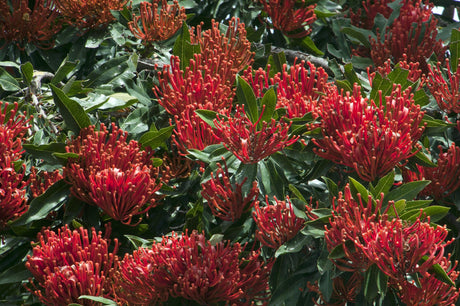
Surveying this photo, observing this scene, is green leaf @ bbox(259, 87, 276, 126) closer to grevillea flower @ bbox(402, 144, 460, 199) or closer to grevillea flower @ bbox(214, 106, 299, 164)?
grevillea flower @ bbox(214, 106, 299, 164)

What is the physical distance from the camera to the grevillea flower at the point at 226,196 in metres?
3.09

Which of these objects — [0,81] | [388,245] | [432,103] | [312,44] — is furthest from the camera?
[312,44]

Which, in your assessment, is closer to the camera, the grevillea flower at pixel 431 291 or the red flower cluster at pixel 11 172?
the grevillea flower at pixel 431 291

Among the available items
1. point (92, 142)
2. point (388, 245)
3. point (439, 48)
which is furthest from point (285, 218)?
point (439, 48)

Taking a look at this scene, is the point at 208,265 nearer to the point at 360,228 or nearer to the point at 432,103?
the point at 360,228

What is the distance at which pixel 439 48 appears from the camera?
415 cm

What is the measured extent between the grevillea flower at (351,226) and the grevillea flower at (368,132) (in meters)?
0.16

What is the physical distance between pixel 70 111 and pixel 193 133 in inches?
22.5

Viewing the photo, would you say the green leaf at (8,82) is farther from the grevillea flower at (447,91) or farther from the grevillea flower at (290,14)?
the grevillea flower at (447,91)

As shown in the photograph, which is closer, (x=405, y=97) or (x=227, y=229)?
(x=405, y=97)

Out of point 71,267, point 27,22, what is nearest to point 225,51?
point 27,22

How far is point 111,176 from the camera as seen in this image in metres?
3.11

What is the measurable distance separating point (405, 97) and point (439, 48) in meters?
1.20

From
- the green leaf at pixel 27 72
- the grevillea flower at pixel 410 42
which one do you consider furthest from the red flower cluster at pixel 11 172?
the grevillea flower at pixel 410 42
